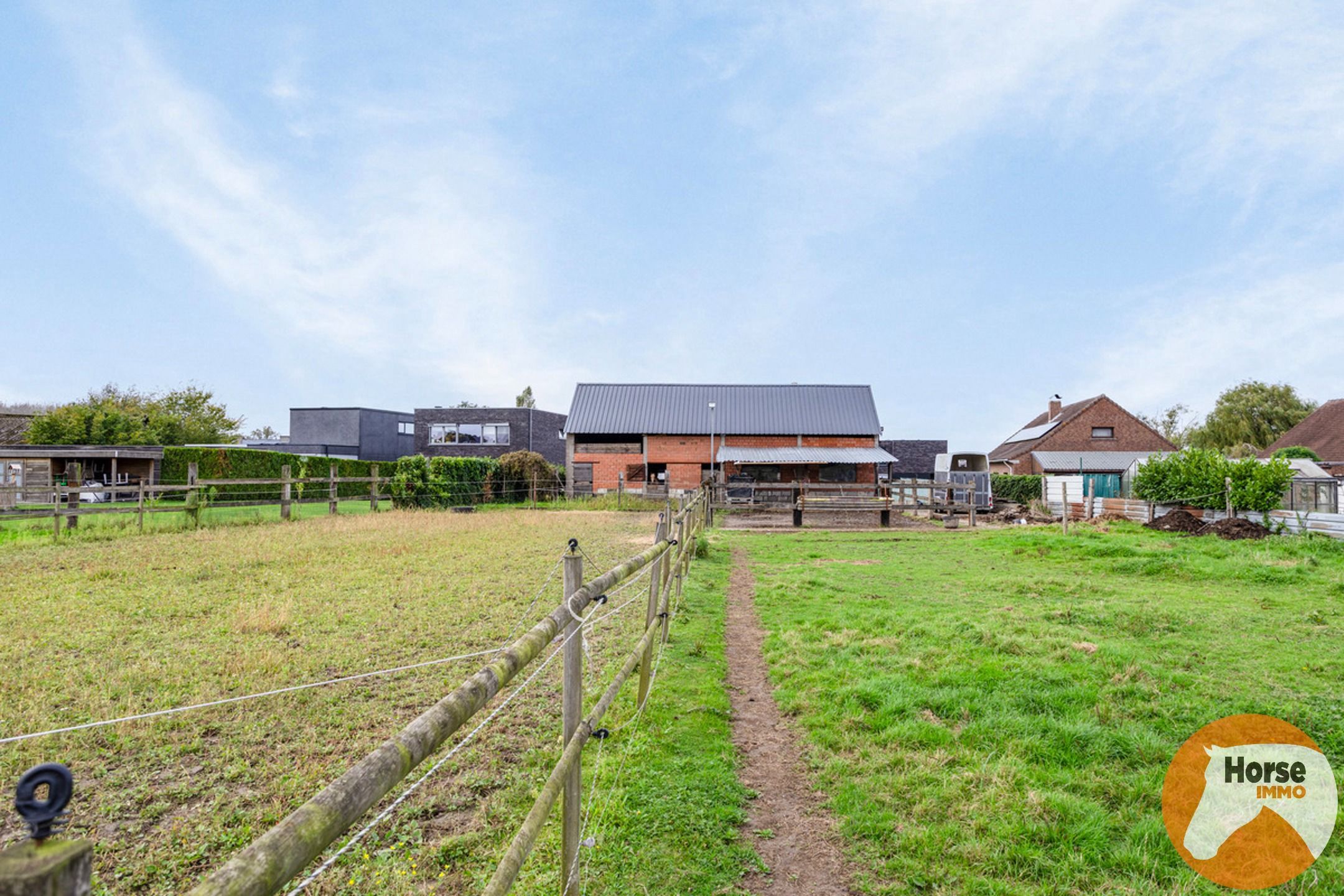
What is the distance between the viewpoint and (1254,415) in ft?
151

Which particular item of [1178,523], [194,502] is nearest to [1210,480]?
[1178,523]

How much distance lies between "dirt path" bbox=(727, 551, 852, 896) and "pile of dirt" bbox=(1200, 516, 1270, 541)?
48.8 ft

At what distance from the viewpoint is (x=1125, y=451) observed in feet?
129

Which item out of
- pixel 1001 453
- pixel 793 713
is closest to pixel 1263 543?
pixel 793 713

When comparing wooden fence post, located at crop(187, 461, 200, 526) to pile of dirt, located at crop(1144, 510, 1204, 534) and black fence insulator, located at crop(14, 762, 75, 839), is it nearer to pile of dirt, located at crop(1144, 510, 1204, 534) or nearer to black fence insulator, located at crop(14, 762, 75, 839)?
black fence insulator, located at crop(14, 762, 75, 839)

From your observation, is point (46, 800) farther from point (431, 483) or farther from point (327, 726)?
point (431, 483)

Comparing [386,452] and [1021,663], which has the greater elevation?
[386,452]

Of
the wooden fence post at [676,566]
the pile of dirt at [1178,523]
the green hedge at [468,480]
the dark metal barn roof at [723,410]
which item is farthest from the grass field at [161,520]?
the pile of dirt at [1178,523]

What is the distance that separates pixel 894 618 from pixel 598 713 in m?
5.26

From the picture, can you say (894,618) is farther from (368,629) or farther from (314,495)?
(314,495)

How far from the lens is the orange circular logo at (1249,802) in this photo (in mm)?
3301

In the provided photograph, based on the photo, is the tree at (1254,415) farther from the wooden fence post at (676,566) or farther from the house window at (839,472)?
the wooden fence post at (676,566)

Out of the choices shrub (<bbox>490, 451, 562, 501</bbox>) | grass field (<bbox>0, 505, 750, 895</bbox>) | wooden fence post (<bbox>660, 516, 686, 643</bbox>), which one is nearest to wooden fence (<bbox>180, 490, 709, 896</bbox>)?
grass field (<bbox>0, 505, 750, 895</bbox>)

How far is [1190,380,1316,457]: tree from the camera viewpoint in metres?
44.5
